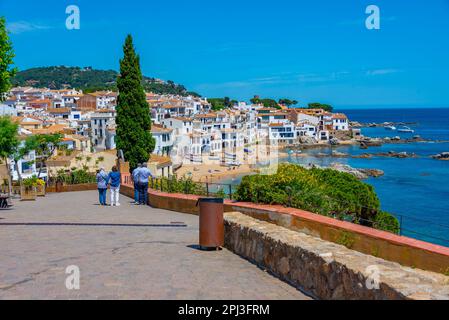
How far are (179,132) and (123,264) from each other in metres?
98.4

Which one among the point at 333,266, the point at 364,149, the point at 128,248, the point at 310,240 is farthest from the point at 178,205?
the point at 364,149

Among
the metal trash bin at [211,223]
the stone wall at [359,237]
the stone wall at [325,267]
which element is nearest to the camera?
the stone wall at [325,267]

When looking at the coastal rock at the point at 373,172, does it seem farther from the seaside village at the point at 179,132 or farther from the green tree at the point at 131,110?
the green tree at the point at 131,110

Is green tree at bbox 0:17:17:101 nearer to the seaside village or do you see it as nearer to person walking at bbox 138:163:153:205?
person walking at bbox 138:163:153:205

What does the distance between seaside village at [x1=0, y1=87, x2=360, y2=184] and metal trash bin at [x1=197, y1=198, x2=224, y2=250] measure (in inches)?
1461

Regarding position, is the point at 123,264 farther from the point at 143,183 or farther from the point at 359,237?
the point at 143,183

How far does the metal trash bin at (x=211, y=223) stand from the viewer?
9.75m

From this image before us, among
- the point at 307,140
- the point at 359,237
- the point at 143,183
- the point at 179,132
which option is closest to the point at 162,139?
the point at 179,132

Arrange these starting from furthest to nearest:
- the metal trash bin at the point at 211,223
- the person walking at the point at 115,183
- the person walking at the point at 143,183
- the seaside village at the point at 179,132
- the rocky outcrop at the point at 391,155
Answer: the rocky outcrop at the point at 391,155
the seaside village at the point at 179,132
the person walking at the point at 143,183
the person walking at the point at 115,183
the metal trash bin at the point at 211,223

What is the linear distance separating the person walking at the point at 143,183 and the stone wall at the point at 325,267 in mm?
8998

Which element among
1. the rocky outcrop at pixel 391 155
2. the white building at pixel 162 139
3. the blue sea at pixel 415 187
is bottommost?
the blue sea at pixel 415 187

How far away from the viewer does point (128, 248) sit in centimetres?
1044

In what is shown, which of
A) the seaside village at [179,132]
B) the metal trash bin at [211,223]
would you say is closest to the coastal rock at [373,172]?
the seaside village at [179,132]
